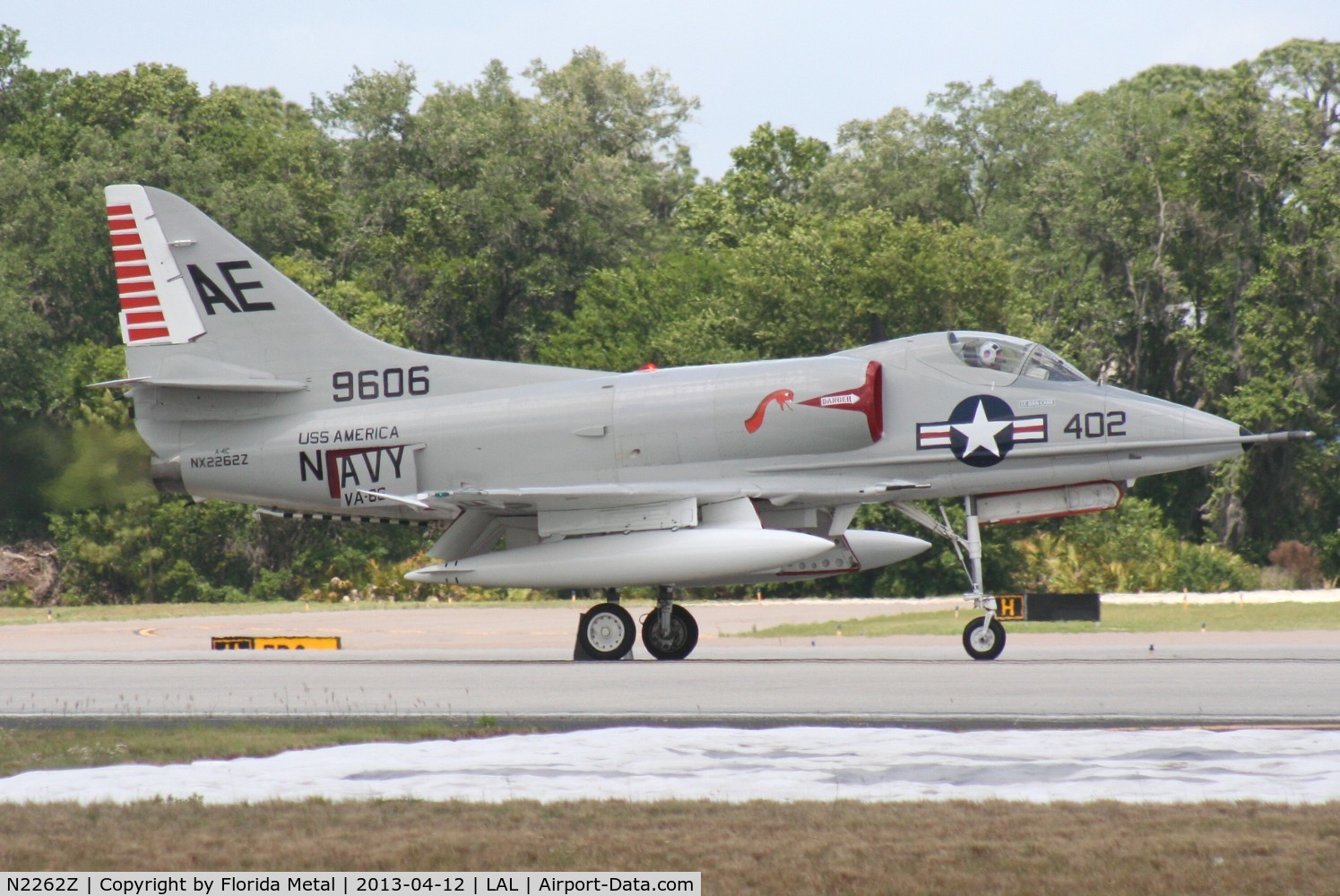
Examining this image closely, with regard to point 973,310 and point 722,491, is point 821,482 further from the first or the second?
point 973,310

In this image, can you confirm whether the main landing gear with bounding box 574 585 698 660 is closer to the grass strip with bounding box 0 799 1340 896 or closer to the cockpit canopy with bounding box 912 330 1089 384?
the cockpit canopy with bounding box 912 330 1089 384

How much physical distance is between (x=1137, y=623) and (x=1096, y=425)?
27.7 ft

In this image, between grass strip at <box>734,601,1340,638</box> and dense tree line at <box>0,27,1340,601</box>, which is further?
dense tree line at <box>0,27,1340,601</box>

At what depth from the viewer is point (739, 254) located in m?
51.0

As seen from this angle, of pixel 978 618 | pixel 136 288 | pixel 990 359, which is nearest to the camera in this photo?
pixel 978 618

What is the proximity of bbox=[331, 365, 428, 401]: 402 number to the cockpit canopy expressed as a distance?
6226mm

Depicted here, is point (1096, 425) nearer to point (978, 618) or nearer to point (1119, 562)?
point (978, 618)

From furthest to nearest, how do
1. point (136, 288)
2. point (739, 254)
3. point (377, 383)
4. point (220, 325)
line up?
point (739, 254), point (136, 288), point (220, 325), point (377, 383)

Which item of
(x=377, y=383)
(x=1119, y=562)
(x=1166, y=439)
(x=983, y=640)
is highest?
(x=377, y=383)

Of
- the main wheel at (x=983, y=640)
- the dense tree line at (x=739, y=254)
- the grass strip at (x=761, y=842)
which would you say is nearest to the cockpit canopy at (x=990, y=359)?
the main wheel at (x=983, y=640)

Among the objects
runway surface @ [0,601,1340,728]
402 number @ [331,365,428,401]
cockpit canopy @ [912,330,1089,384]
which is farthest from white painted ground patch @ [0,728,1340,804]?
402 number @ [331,365,428,401]

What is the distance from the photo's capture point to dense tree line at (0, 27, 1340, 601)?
44.2 metres

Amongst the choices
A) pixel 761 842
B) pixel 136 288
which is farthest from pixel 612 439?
pixel 761 842

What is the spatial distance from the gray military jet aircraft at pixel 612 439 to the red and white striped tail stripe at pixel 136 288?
26mm
